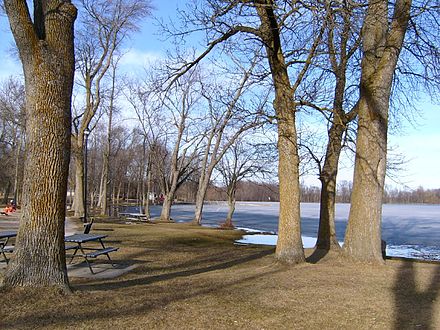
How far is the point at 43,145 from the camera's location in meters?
5.73

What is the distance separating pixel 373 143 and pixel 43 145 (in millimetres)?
7047

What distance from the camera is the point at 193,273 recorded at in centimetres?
901

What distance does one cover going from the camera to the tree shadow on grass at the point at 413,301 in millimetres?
5152

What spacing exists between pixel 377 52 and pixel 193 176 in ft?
100

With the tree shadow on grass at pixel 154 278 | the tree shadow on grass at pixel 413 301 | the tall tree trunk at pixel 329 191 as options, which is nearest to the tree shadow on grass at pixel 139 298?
the tree shadow on grass at pixel 154 278

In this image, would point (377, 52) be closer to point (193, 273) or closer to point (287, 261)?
point (287, 261)

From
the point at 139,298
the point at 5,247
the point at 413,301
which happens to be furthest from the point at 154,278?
the point at 413,301

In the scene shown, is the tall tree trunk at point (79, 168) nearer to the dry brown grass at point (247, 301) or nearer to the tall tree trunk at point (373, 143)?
the dry brown grass at point (247, 301)

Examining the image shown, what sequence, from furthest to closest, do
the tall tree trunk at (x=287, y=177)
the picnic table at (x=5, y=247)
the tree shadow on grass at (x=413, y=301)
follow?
the tall tree trunk at (x=287, y=177) < the picnic table at (x=5, y=247) < the tree shadow on grass at (x=413, y=301)

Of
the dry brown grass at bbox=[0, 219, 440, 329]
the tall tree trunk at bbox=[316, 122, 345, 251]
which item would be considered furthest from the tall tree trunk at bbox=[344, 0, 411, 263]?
the tall tree trunk at bbox=[316, 122, 345, 251]

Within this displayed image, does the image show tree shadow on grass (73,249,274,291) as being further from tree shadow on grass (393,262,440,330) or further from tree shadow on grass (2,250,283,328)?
tree shadow on grass (393,262,440,330)

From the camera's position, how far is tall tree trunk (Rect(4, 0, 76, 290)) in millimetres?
5648

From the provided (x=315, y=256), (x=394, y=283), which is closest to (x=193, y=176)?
(x=315, y=256)

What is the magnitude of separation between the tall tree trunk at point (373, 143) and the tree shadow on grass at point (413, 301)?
1.31 m
